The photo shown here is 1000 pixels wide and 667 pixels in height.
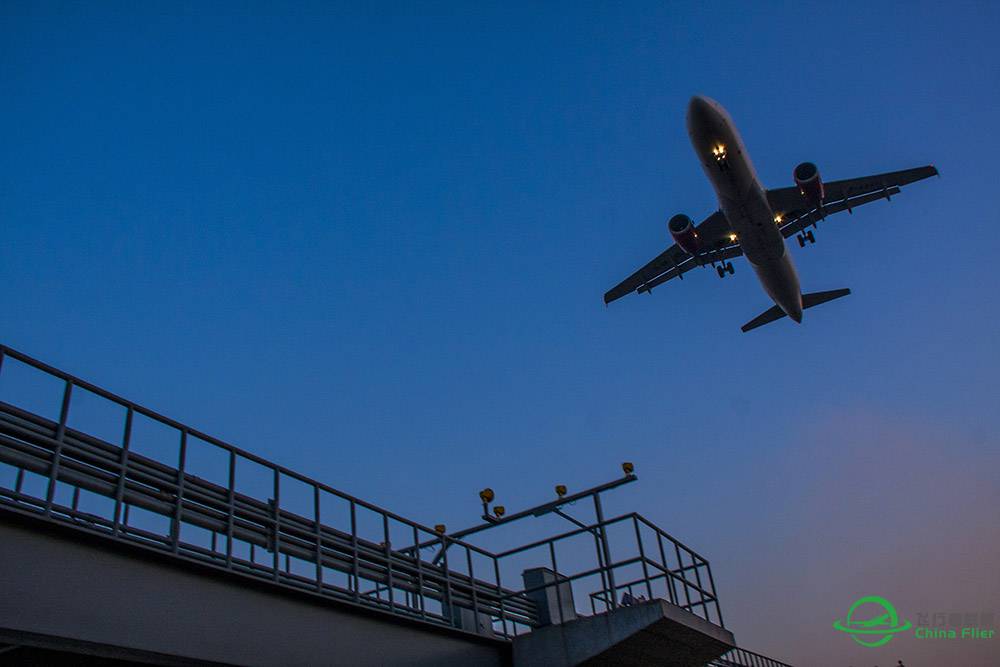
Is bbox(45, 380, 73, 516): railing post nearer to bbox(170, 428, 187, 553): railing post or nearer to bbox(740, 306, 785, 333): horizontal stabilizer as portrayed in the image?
bbox(170, 428, 187, 553): railing post

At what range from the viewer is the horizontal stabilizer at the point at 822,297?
166ft

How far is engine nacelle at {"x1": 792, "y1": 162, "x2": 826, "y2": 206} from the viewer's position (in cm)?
3847

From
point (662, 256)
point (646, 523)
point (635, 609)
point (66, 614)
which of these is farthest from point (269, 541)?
point (662, 256)

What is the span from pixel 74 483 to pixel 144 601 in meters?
1.57

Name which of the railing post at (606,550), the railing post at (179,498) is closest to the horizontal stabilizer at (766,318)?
the railing post at (606,550)

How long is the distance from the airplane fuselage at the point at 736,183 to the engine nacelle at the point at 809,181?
267 cm

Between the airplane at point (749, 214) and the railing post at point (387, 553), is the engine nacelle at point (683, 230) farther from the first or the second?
the railing post at point (387, 553)

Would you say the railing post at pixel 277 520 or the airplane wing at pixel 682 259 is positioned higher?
the airplane wing at pixel 682 259

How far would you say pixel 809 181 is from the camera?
126 ft

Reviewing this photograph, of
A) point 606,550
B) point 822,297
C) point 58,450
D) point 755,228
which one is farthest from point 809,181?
point 58,450

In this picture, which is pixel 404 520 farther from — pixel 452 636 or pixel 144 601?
pixel 144 601

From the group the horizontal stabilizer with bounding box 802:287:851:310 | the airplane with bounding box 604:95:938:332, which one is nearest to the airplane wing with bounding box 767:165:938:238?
the airplane with bounding box 604:95:938:332

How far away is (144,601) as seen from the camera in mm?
9172

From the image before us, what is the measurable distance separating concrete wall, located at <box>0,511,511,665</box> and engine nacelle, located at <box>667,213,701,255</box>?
32.1 meters
